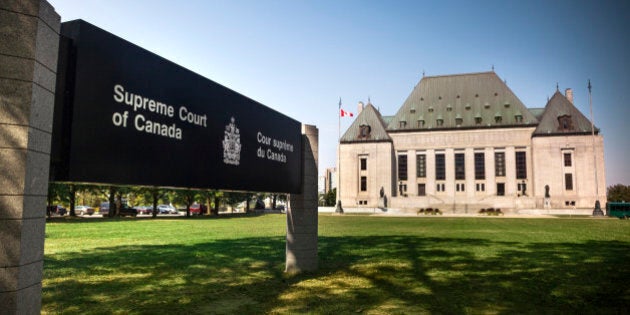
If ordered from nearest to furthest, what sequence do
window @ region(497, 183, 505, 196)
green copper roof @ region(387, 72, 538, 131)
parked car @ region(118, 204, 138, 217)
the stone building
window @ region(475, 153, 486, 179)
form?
parked car @ region(118, 204, 138, 217)
the stone building
window @ region(497, 183, 505, 196)
window @ region(475, 153, 486, 179)
green copper roof @ region(387, 72, 538, 131)

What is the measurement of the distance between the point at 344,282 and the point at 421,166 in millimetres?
82043

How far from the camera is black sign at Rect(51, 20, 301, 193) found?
5.68 m

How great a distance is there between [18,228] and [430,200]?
8279cm

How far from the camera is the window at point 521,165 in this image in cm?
8356

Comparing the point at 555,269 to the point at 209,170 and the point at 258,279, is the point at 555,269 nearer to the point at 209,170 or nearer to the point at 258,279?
the point at 258,279

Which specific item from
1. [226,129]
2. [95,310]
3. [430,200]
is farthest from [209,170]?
[430,200]

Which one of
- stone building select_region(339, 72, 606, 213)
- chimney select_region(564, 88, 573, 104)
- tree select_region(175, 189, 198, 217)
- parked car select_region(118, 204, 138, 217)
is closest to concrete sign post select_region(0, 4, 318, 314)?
tree select_region(175, 189, 198, 217)

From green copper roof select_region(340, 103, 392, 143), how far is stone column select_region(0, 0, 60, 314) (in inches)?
3465

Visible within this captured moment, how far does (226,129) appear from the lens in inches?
363

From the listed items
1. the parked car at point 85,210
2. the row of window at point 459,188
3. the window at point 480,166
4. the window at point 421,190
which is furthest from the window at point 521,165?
the parked car at point 85,210

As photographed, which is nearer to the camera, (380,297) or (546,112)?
(380,297)

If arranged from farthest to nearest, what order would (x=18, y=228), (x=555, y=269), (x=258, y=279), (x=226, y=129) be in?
(x=555, y=269), (x=258, y=279), (x=226, y=129), (x=18, y=228)

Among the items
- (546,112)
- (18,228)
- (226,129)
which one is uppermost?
(546,112)

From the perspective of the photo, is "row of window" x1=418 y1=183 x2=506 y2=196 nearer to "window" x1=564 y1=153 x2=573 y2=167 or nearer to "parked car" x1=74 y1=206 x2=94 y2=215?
"window" x1=564 y1=153 x2=573 y2=167
